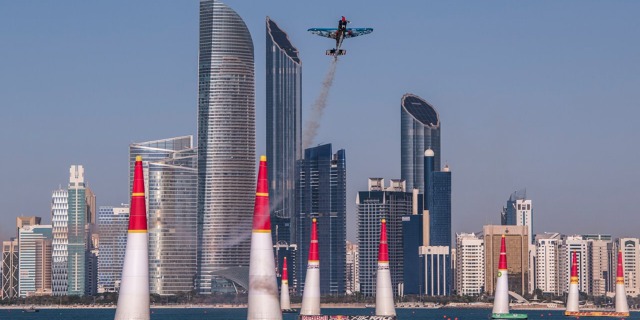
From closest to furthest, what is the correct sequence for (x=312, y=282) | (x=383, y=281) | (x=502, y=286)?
(x=312, y=282)
(x=383, y=281)
(x=502, y=286)

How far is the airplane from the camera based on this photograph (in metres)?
104

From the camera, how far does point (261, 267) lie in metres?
56.4

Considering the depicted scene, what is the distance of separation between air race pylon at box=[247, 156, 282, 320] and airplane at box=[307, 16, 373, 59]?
1873 inches

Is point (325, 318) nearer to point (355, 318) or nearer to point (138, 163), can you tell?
point (355, 318)

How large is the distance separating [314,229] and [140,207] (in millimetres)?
36207

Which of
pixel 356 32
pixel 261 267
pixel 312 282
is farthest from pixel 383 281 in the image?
pixel 261 267

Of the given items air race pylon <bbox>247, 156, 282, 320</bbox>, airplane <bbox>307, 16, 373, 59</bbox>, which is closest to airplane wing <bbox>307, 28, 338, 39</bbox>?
airplane <bbox>307, 16, 373, 59</bbox>

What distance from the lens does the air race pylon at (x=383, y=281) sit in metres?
95.4

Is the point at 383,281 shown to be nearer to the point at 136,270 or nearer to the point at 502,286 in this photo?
the point at 502,286

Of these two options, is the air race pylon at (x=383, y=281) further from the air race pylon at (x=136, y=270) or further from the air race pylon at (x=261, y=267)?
the air race pylon at (x=136, y=270)

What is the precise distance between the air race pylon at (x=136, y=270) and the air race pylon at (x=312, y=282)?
35859 mm

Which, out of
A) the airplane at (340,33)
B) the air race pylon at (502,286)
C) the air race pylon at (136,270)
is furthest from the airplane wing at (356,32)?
the air race pylon at (136,270)

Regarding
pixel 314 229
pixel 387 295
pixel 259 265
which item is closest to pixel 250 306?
pixel 259 265

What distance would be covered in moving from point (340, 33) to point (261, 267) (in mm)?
49414
